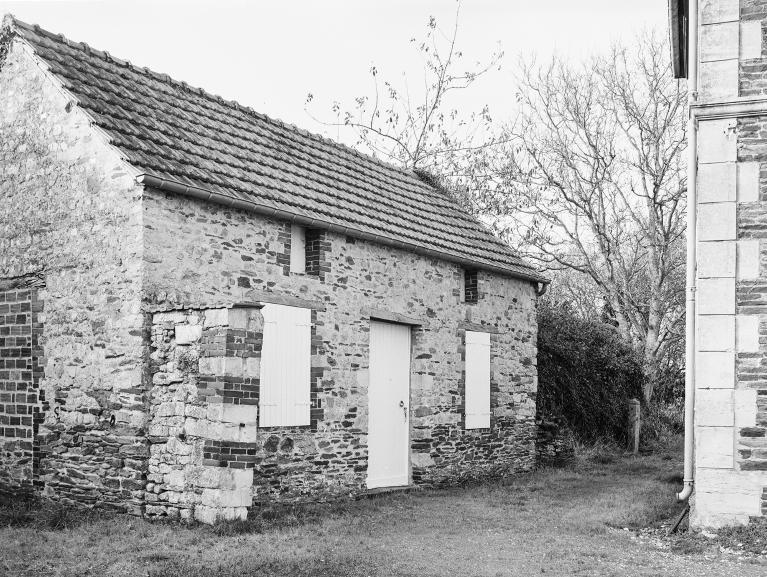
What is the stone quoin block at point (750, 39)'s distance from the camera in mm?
9297

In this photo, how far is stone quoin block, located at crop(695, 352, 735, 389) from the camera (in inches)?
359

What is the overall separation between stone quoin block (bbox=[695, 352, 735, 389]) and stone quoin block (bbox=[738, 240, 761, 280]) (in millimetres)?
865

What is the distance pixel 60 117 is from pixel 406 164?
14.8 metres

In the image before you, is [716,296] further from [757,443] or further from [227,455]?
[227,455]

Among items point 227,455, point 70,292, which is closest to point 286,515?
point 227,455

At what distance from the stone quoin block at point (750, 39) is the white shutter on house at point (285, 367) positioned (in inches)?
233

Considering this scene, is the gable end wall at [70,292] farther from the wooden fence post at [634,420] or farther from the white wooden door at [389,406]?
the wooden fence post at [634,420]

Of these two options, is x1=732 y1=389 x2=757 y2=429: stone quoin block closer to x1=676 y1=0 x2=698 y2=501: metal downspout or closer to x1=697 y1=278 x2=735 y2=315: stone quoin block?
x1=676 y1=0 x2=698 y2=501: metal downspout

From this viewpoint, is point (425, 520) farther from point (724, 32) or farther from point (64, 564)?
point (724, 32)

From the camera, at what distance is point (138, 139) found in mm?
10047

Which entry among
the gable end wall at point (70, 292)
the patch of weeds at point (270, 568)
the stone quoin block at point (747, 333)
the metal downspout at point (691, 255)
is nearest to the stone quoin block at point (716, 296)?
the stone quoin block at point (747, 333)

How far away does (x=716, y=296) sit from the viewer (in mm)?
9211

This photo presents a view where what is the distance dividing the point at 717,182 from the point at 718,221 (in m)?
0.43

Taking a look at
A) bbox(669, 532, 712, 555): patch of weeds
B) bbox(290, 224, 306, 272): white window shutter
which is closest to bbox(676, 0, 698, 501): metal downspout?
bbox(669, 532, 712, 555): patch of weeds
